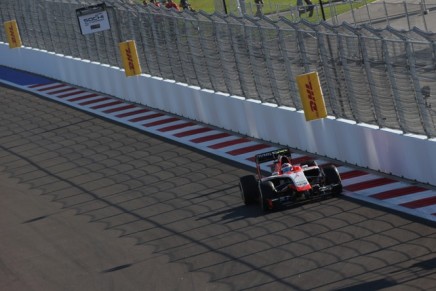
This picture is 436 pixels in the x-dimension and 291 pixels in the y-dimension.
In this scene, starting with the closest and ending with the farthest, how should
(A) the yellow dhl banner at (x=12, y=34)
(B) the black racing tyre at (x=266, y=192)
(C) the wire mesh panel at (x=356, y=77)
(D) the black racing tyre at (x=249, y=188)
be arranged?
(B) the black racing tyre at (x=266, y=192)
(D) the black racing tyre at (x=249, y=188)
(C) the wire mesh panel at (x=356, y=77)
(A) the yellow dhl banner at (x=12, y=34)

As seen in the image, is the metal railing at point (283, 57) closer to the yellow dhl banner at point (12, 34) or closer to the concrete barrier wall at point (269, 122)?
the concrete barrier wall at point (269, 122)

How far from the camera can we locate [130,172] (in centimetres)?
2212

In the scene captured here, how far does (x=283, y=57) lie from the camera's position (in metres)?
21.8

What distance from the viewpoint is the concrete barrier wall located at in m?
18.5

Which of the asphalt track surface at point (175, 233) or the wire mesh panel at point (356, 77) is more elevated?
the wire mesh panel at point (356, 77)

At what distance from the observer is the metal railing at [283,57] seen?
17.8 m

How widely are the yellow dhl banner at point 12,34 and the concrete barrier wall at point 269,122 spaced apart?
4.45 feet

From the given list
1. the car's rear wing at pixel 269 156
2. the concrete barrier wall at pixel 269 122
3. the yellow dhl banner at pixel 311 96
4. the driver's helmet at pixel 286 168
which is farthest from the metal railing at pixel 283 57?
the driver's helmet at pixel 286 168

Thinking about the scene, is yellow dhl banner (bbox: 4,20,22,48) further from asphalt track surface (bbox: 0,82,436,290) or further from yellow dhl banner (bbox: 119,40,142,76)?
asphalt track surface (bbox: 0,82,436,290)

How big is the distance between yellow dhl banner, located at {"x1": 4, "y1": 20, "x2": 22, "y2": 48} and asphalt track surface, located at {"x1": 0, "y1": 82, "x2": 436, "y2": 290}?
12.0m

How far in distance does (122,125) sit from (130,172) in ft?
17.0

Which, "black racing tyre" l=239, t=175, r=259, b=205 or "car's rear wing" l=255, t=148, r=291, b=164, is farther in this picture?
"car's rear wing" l=255, t=148, r=291, b=164

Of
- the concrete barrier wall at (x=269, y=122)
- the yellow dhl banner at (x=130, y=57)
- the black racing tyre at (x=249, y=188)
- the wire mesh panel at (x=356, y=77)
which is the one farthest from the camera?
the yellow dhl banner at (x=130, y=57)

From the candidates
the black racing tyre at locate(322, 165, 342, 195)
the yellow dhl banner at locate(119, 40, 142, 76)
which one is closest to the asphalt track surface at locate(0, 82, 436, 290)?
the black racing tyre at locate(322, 165, 342, 195)
